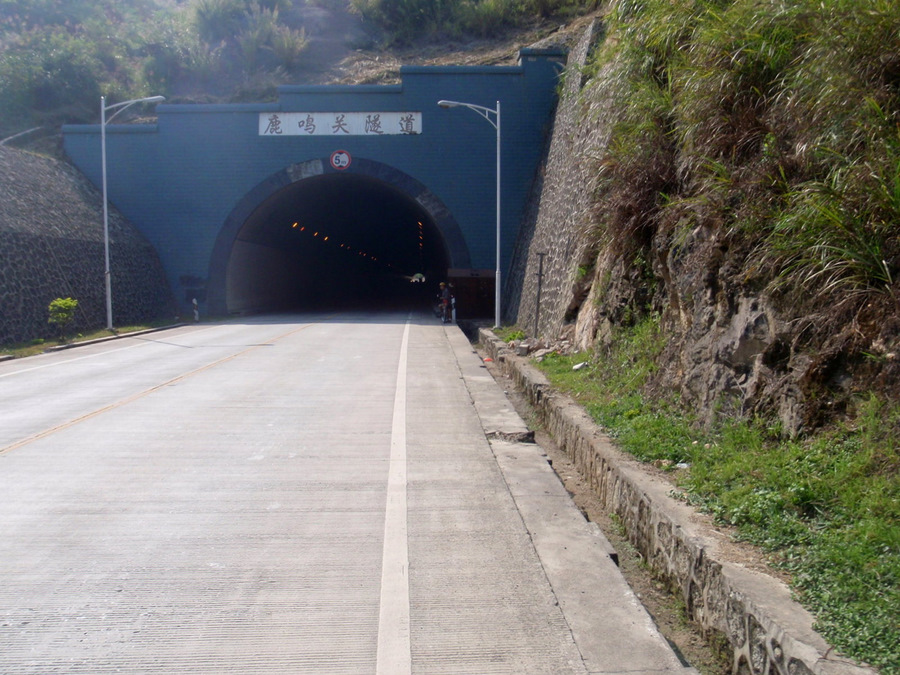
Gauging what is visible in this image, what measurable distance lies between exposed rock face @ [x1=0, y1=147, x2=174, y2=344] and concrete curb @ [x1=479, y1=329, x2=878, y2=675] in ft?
61.7

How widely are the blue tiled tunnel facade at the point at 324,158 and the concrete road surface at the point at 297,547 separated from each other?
21.9m

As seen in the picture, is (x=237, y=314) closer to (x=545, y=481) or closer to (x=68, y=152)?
(x=68, y=152)

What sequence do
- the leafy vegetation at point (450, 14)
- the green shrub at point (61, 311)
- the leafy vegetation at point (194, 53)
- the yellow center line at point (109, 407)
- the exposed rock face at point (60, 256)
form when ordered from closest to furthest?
the yellow center line at point (109, 407)
the green shrub at point (61, 311)
the exposed rock face at point (60, 256)
the leafy vegetation at point (450, 14)
the leafy vegetation at point (194, 53)

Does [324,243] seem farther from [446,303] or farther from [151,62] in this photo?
[446,303]

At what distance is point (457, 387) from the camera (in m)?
12.2

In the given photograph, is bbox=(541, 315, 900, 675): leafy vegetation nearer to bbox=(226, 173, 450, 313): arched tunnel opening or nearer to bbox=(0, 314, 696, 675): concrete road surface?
bbox=(0, 314, 696, 675): concrete road surface

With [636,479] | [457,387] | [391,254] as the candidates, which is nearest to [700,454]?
[636,479]

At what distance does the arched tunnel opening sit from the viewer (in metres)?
33.7

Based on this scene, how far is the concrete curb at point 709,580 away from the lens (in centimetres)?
325

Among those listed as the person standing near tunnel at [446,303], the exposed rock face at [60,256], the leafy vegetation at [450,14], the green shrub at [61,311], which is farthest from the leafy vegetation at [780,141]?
the leafy vegetation at [450,14]

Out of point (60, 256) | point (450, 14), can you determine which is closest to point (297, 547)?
point (60, 256)

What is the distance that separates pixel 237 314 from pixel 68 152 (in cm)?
983

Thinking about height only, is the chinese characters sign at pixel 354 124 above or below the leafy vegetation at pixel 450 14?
below

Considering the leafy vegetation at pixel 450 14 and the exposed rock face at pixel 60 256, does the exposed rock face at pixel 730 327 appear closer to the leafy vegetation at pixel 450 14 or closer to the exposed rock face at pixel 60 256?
the exposed rock face at pixel 60 256
